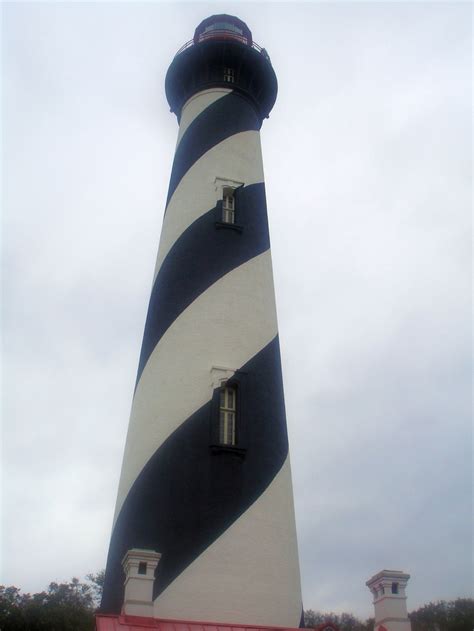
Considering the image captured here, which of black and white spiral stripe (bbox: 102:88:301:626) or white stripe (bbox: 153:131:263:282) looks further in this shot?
white stripe (bbox: 153:131:263:282)

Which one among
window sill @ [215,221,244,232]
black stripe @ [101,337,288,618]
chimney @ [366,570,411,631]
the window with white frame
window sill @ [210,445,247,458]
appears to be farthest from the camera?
the window with white frame

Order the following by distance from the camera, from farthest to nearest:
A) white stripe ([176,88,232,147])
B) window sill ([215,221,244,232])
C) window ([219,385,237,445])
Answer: white stripe ([176,88,232,147]) → window sill ([215,221,244,232]) → window ([219,385,237,445])

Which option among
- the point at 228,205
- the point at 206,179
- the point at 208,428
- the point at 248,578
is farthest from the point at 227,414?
the point at 206,179

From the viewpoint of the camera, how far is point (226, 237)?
12.2 metres

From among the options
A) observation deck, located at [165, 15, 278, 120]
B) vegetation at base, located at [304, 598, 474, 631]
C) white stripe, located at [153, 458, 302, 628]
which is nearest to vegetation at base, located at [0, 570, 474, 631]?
vegetation at base, located at [304, 598, 474, 631]

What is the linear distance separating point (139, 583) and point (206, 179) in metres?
7.51

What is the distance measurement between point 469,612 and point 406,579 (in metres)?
30.2

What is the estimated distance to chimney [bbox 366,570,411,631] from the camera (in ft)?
25.3

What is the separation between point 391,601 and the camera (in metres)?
7.82

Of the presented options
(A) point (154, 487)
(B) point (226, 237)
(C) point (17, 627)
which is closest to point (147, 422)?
(A) point (154, 487)

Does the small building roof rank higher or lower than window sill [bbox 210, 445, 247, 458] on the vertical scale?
lower

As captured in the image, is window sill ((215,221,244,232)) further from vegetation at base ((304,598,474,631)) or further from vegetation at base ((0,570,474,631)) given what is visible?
vegetation at base ((304,598,474,631))

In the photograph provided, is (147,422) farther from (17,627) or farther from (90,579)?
(90,579)

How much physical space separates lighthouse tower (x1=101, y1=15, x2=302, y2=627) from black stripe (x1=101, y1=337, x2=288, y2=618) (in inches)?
0.6
